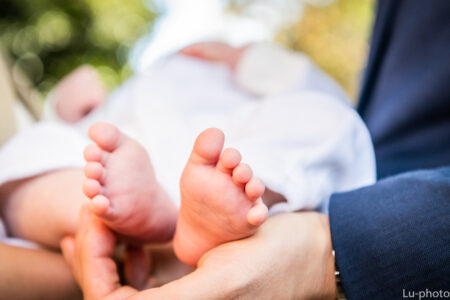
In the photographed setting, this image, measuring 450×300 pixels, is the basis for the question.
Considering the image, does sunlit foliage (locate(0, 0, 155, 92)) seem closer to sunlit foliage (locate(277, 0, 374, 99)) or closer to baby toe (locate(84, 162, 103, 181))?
sunlit foliage (locate(277, 0, 374, 99))

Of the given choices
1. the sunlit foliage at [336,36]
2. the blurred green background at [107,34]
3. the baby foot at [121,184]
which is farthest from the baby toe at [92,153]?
the sunlit foliage at [336,36]

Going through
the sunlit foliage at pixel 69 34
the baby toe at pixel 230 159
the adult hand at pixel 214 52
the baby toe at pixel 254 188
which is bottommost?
the sunlit foliage at pixel 69 34

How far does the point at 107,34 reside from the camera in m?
2.48

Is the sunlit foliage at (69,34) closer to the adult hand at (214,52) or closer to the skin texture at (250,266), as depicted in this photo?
the adult hand at (214,52)

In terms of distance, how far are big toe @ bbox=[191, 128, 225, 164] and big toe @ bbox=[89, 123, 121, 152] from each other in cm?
12

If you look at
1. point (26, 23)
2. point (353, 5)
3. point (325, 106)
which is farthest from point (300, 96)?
point (353, 5)

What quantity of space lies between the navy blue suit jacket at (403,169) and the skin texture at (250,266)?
28mm

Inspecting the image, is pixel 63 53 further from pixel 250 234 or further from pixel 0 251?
pixel 250 234

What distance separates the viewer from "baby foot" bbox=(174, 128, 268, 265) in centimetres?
40

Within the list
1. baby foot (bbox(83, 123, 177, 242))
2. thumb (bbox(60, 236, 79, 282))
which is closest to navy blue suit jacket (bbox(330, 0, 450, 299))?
baby foot (bbox(83, 123, 177, 242))

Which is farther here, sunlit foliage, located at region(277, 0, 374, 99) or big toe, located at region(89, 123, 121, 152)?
sunlit foliage, located at region(277, 0, 374, 99)

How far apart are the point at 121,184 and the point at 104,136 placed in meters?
0.06

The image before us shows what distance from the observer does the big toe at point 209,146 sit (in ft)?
1.34

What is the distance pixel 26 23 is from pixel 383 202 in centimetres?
230
